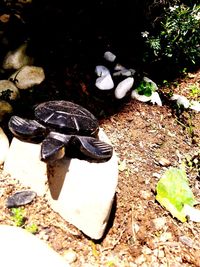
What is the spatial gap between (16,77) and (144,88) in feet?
3.37

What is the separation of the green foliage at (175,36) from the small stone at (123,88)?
1.16 ft

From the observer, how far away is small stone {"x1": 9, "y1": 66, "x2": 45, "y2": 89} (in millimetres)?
2656

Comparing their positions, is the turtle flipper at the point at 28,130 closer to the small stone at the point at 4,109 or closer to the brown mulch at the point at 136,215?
the brown mulch at the point at 136,215

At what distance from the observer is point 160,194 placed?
2.17 m

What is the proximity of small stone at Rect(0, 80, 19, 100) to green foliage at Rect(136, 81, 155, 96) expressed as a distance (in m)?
0.99

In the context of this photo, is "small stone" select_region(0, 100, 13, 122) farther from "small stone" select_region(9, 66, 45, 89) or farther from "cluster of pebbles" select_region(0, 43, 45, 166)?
"small stone" select_region(9, 66, 45, 89)

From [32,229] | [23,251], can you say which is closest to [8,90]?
[32,229]

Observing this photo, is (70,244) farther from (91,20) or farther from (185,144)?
(91,20)

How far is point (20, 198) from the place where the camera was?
1940 millimetres

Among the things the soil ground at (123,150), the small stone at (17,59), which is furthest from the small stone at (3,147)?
the small stone at (17,59)

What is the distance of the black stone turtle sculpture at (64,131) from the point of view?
180cm

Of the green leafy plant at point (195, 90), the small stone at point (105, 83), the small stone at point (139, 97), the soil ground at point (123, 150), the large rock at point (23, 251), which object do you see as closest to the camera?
the large rock at point (23, 251)

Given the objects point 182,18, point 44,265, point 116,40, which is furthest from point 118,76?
point 44,265

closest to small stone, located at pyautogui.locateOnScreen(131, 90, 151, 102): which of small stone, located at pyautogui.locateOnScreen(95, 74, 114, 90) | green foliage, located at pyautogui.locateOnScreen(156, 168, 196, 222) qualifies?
small stone, located at pyautogui.locateOnScreen(95, 74, 114, 90)
